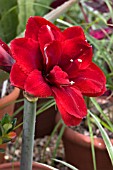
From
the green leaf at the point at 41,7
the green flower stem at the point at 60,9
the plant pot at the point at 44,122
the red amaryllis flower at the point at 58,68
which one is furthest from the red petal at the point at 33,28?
the plant pot at the point at 44,122

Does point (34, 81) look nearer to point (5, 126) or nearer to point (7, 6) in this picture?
point (5, 126)

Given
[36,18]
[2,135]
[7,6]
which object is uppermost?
[7,6]

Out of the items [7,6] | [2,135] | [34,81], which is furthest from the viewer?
[7,6]

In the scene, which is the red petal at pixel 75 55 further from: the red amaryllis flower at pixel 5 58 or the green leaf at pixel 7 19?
the green leaf at pixel 7 19

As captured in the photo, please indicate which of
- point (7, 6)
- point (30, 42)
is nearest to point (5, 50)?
point (30, 42)

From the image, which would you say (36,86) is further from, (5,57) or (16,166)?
(16,166)
